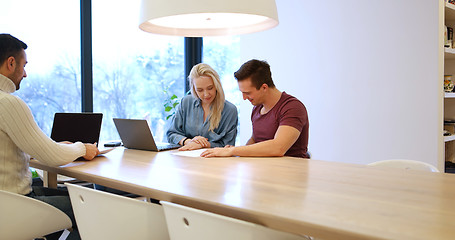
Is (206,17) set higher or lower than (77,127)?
higher

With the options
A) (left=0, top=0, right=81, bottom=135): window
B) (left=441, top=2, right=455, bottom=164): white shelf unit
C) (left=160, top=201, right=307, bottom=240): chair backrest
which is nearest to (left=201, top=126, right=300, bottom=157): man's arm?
(left=160, top=201, right=307, bottom=240): chair backrest

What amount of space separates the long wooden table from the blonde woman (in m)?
0.75

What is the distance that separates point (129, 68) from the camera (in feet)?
15.6

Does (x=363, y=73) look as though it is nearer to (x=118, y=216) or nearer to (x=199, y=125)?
(x=199, y=125)

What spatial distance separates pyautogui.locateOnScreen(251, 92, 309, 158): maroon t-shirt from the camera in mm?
2234

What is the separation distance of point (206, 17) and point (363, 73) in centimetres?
199

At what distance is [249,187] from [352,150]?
2500 mm

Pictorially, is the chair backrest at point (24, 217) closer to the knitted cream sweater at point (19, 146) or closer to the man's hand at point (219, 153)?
the knitted cream sweater at point (19, 146)

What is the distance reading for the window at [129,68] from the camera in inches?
175

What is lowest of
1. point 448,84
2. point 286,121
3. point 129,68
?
point 286,121

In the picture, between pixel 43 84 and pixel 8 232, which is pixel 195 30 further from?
pixel 43 84

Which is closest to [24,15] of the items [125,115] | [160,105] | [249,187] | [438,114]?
[125,115]

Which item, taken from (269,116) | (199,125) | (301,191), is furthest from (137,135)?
(301,191)

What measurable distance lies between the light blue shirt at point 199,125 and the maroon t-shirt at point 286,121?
11.9 inches
